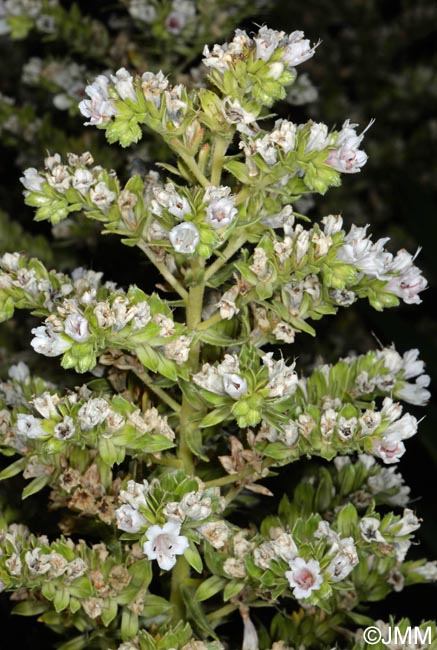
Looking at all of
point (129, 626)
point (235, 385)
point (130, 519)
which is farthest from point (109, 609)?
point (235, 385)

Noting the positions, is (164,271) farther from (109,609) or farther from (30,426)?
(109,609)

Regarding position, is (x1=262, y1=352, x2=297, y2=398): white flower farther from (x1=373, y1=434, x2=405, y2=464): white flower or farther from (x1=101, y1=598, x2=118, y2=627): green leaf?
(x1=101, y1=598, x2=118, y2=627): green leaf

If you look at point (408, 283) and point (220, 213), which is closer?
point (220, 213)

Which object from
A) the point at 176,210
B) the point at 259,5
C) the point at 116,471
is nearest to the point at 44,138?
the point at 259,5

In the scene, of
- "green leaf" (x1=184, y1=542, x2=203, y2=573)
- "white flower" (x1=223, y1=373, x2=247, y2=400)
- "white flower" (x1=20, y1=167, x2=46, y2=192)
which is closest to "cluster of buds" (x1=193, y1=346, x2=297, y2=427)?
"white flower" (x1=223, y1=373, x2=247, y2=400)

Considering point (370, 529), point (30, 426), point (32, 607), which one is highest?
point (30, 426)

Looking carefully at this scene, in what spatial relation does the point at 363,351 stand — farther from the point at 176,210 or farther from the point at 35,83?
the point at 176,210

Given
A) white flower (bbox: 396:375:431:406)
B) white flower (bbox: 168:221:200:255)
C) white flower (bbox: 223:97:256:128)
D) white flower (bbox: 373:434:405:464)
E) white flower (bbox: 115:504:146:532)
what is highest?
white flower (bbox: 223:97:256:128)
